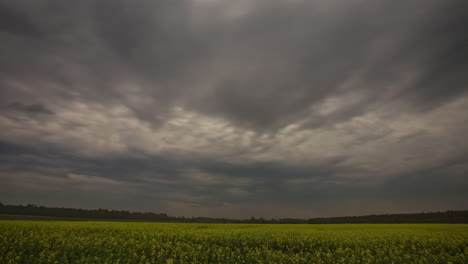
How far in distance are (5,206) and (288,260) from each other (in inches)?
5564

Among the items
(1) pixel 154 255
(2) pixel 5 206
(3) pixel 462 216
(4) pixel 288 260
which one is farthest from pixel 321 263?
(2) pixel 5 206

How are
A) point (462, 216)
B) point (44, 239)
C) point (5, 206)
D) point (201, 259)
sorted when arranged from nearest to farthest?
point (201, 259)
point (44, 239)
point (462, 216)
point (5, 206)

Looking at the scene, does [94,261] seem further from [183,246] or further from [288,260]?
[288,260]

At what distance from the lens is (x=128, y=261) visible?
504 inches

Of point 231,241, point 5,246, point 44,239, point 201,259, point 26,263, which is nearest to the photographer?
point 26,263

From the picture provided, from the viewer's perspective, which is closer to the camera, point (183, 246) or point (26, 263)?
point (26, 263)

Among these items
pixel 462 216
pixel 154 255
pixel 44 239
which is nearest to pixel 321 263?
pixel 154 255

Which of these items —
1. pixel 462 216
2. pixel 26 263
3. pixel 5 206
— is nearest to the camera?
pixel 26 263

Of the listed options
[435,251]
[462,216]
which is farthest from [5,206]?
[462,216]

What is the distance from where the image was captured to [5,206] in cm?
10425

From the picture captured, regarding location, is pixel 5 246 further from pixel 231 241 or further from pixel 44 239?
pixel 231 241

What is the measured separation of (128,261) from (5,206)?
13530 centimetres

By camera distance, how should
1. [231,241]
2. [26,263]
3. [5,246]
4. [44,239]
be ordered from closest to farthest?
[26,263], [5,246], [44,239], [231,241]

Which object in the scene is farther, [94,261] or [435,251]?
[435,251]
